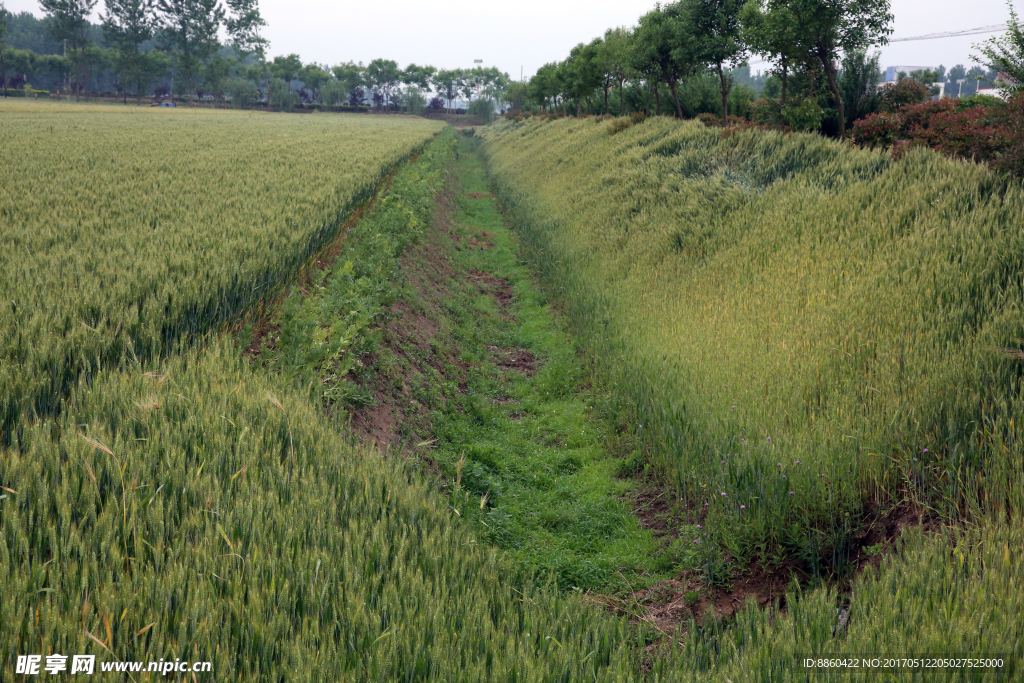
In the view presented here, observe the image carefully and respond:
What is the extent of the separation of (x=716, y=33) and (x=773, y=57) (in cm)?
463

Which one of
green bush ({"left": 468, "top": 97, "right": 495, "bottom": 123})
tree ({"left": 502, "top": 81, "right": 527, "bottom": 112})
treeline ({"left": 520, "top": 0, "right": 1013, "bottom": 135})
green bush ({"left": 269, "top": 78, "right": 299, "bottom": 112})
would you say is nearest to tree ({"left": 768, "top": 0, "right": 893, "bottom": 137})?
treeline ({"left": 520, "top": 0, "right": 1013, "bottom": 135})

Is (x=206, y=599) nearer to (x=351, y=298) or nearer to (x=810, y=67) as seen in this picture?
(x=351, y=298)

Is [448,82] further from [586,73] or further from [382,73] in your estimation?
[586,73]

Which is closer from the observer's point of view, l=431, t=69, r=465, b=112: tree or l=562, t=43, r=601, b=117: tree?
l=562, t=43, r=601, b=117: tree

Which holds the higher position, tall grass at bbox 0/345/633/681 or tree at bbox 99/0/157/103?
tree at bbox 99/0/157/103

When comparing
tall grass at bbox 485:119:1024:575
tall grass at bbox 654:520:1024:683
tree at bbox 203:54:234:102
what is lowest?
tall grass at bbox 654:520:1024:683

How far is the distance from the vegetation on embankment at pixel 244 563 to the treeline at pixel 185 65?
11303cm

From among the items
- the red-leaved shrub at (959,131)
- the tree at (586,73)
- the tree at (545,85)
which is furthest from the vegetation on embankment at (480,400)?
the tree at (545,85)

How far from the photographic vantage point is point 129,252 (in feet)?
21.9

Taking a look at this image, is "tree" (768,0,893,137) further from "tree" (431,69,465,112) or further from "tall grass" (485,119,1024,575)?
"tree" (431,69,465,112)

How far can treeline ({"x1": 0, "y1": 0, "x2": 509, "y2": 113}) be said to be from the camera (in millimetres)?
99125

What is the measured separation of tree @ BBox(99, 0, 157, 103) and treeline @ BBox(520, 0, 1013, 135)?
3687 inches

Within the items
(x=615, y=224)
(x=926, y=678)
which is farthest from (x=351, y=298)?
(x=615, y=224)

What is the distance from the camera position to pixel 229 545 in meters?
2.78
